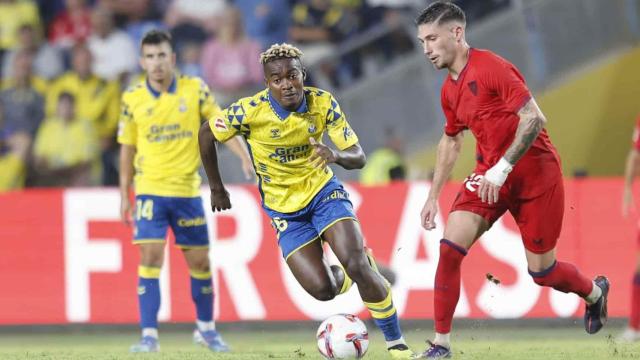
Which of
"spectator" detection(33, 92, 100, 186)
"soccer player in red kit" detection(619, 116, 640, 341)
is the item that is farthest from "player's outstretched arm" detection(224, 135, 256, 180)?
"spectator" detection(33, 92, 100, 186)

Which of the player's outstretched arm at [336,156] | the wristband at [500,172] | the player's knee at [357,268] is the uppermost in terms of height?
the player's outstretched arm at [336,156]

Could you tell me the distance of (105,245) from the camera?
472 inches

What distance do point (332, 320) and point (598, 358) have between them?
185 centimetres

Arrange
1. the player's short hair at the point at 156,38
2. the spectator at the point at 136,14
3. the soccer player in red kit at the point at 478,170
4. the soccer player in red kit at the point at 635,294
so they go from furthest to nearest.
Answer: the spectator at the point at 136,14 → the soccer player in red kit at the point at 635,294 → the player's short hair at the point at 156,38 → the soccer player in red kit at the point at 478,170

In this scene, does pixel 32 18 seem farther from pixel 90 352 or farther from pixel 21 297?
pixel 90 352

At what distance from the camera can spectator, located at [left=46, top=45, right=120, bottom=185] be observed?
45.5 feet

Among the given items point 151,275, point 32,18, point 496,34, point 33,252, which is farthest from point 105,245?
point 496,34

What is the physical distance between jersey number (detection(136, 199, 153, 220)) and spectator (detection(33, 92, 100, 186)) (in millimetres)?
4345

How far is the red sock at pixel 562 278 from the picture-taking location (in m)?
7.85

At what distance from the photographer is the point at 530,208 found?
7664mm

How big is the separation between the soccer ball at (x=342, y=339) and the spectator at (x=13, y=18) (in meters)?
8.30

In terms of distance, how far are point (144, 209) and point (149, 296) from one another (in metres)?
0.67

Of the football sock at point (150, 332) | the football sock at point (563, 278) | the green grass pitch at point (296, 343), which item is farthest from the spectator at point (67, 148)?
the football sock at point (563, 278)

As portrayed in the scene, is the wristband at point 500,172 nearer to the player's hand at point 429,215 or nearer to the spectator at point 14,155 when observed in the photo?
the player's hand at point 429,215
